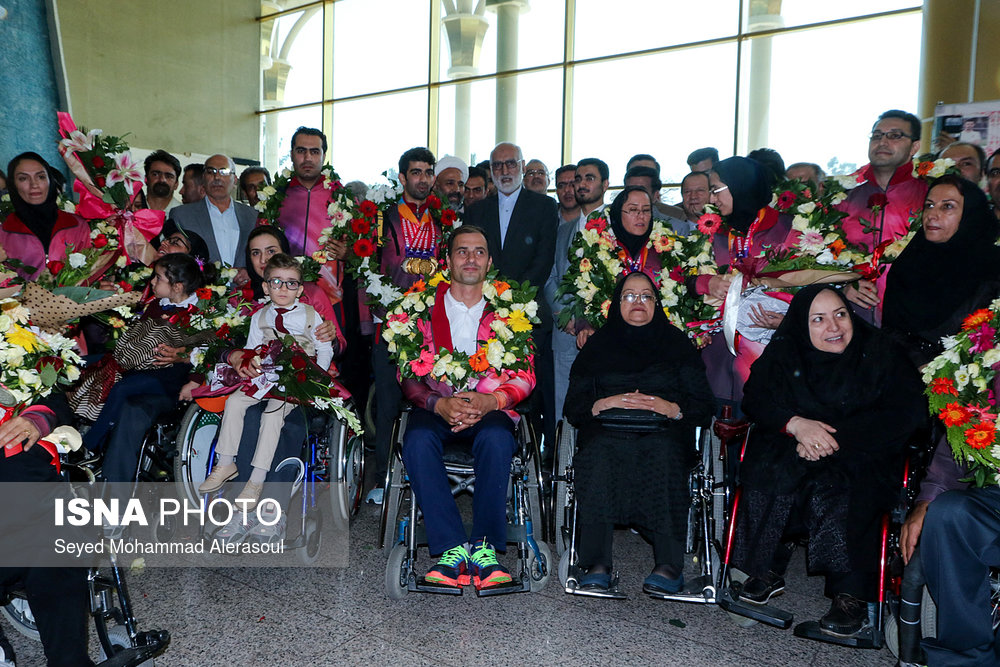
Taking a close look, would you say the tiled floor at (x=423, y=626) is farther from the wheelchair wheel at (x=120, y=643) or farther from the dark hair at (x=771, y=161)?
the dark hair at (x=771, y=161)

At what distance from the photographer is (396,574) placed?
123 inches

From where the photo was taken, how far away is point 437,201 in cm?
470

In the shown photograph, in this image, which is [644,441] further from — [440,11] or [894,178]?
[440,11]

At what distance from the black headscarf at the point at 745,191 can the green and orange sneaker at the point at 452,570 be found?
2.26 m

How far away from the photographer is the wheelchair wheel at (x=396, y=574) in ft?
10.3

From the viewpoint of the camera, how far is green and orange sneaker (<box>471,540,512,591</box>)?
3.02 m

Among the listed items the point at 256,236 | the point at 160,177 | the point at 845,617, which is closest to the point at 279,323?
the point at 256,236

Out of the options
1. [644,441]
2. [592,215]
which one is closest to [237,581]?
[644,441]

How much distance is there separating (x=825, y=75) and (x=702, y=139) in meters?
1.53

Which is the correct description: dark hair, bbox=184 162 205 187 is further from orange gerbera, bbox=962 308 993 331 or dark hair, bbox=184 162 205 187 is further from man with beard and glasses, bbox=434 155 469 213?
orange gerbera, bbox=962 308 993 331

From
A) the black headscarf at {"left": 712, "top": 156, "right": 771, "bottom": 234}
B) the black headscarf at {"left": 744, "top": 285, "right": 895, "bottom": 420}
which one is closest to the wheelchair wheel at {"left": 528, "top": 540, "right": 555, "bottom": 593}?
the black headscarf at {"left": 744, "top": 285, "right": 895, "bottom": 420}

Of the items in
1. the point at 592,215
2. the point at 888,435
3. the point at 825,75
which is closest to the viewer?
the point at 888,435

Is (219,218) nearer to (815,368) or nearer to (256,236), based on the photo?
(256,236)

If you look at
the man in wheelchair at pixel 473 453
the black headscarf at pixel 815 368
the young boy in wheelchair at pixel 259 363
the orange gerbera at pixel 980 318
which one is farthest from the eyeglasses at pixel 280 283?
the orange gerbera at pixel 980 318
